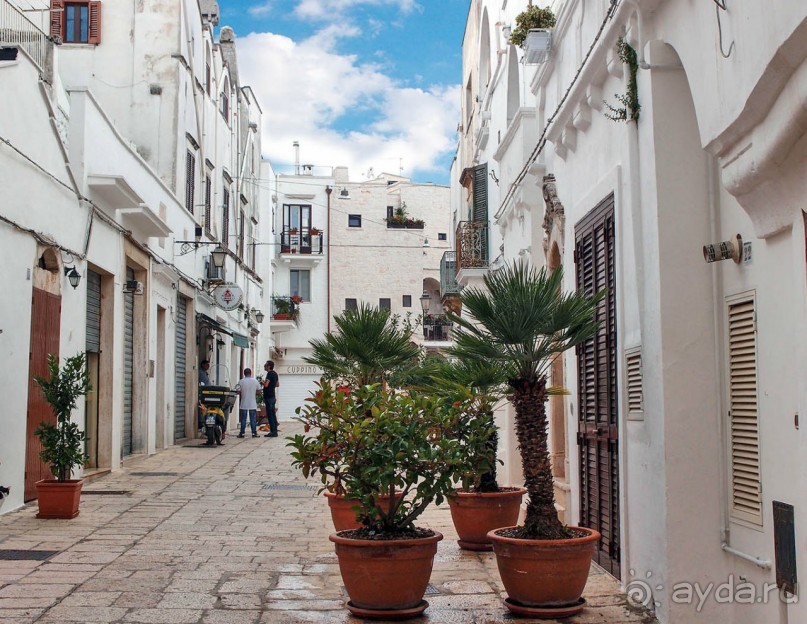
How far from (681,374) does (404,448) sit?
5.95ft

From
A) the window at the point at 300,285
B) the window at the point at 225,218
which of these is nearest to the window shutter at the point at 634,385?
the window at the point at 225,218

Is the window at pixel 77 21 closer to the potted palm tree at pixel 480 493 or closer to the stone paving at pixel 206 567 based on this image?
the stone paving at pixel 206 567

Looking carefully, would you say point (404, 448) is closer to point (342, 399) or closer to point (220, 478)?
point (342, 399)

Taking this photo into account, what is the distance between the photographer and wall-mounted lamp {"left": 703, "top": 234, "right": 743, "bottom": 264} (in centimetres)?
546

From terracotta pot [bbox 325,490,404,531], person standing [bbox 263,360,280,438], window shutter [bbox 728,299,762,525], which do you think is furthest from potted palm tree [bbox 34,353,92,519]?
person standing [bbox 263,360,280,438]

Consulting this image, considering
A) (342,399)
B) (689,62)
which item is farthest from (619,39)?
(342,399)

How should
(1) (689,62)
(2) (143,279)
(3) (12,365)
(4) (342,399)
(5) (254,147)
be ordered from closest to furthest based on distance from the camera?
1. (1) (689,62)
2. (4) (342,399)
3. (3) (12,365)
4. (2) (143,279)
5. (5) (254,147)

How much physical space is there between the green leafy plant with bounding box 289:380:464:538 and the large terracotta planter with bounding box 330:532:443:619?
0.29m

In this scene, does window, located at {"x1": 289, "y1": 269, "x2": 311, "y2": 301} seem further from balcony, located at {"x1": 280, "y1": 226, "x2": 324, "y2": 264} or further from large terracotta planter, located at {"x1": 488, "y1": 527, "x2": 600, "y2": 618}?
large terracotta planter, located at {"x1": 488, "y1": 527, "x2": 600, "y2": 618}

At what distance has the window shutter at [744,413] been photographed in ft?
17.6

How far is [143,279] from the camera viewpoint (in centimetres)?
1727

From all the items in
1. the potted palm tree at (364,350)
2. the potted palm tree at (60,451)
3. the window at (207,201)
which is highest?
the window at (207,201)

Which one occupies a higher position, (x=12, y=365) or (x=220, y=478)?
(x=12, y=365)

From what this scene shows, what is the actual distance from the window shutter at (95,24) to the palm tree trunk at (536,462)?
51.8 ft
